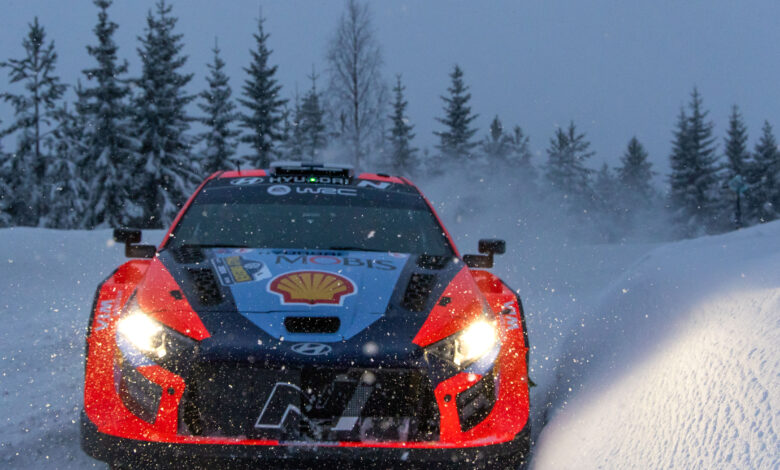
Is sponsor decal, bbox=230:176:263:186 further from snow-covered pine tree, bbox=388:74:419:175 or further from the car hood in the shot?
snow-covered pine tree, bbox=388:74:419:175

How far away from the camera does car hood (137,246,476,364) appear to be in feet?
8.00

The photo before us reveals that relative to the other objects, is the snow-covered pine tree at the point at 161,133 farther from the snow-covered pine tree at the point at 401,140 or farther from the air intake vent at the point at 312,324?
the air intake vent at the point at 312,324

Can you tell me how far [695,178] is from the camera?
5088cm

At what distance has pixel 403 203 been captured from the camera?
418 cm

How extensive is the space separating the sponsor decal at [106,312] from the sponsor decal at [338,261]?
2.35 feet

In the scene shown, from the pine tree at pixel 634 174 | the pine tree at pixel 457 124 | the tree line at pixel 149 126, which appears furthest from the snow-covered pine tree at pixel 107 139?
the pine tree at pixel 634 174

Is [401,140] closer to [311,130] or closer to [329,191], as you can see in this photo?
[311,130]

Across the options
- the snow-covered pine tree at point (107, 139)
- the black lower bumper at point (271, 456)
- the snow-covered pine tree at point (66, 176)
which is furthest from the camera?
the snow-covered pine tree at point (66, 176)

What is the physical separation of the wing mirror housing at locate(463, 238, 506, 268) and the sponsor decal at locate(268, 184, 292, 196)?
1.21 metres

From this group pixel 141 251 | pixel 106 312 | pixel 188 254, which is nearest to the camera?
pixel 106 312

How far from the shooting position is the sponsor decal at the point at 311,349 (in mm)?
2348

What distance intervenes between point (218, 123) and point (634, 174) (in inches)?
1875

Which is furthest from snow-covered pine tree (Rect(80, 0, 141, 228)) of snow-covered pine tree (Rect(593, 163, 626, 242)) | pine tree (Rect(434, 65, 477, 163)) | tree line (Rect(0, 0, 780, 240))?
snow-covered pine tree (Rect(593, 163, 626, 242))

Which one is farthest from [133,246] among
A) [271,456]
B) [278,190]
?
[271,456]
